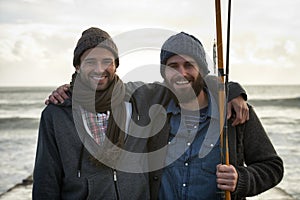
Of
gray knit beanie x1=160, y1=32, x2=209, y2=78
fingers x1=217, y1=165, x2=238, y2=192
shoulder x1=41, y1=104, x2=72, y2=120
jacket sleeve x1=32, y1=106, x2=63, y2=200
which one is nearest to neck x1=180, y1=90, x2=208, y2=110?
gray knit beanie x1=160, y1=32, x2=209, y2=78

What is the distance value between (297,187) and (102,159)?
5832 mm

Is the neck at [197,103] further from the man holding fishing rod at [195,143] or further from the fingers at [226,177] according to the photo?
the fingers at [226,177]

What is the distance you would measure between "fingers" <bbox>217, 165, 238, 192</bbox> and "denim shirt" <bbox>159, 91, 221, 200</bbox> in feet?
0.81

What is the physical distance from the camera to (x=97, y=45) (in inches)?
138

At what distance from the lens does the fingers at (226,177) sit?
304 cm

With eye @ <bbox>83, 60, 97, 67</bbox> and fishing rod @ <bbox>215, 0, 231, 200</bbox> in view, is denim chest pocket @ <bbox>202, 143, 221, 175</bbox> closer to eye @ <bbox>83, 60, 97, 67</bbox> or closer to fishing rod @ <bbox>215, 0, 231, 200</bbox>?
fishing rod @ <bbox>215, 0, 231, 200</bbox>

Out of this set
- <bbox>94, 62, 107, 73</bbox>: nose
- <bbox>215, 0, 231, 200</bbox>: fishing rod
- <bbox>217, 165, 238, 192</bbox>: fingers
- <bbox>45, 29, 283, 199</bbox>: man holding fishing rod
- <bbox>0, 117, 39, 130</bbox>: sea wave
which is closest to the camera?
<bbox>217, 165, 238, 192</bbox>: fingers

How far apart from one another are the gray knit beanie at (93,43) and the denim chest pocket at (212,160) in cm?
106

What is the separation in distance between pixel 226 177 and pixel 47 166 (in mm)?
1345

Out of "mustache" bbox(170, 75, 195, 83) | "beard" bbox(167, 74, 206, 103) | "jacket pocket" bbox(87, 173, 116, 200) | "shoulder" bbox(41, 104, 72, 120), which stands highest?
"mustache" bbox(170, 75, 195, 83)

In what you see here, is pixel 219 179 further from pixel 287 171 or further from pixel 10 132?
pixel 10 132

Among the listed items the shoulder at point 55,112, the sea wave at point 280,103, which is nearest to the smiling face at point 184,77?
the shoulder at point 55,112

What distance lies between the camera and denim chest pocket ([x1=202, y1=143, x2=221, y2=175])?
10.9 feet

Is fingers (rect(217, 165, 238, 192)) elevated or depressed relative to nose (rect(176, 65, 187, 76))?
depressed
